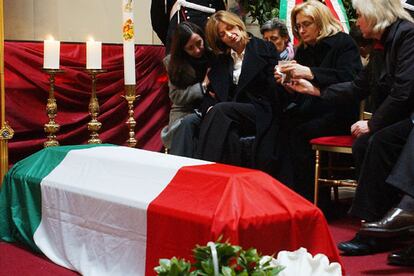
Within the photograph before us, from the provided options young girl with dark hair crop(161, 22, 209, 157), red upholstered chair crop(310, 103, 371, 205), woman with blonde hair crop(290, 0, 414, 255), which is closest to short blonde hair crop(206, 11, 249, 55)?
young girl with dark hair crop(161, 22, 209, 157)

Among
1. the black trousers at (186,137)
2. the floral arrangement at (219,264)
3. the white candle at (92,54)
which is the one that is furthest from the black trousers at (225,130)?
the floral arrangement at (219,264)

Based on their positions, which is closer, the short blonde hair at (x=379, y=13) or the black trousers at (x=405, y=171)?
the black trousers at (x=405, y=171)

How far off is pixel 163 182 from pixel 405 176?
39.3 inches

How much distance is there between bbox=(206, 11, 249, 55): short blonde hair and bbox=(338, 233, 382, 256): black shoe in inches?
56.1

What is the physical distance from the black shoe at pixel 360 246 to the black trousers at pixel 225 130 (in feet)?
2.77

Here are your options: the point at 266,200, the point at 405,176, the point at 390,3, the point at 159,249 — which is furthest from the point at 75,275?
the point at 390,3

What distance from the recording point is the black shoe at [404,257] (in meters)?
2.68

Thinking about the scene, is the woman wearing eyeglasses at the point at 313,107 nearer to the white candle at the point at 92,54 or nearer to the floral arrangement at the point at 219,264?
the white candle at the point at 92,54

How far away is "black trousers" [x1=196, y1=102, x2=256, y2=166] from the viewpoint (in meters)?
3.55

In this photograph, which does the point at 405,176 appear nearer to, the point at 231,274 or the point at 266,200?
the point at 266,200

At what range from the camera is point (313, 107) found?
3.65 metres

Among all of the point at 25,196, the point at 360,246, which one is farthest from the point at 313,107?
the point at 25,196

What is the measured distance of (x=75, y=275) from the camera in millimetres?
2510

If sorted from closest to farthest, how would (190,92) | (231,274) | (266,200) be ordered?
(231,274) < (266,200) < (190,92)
